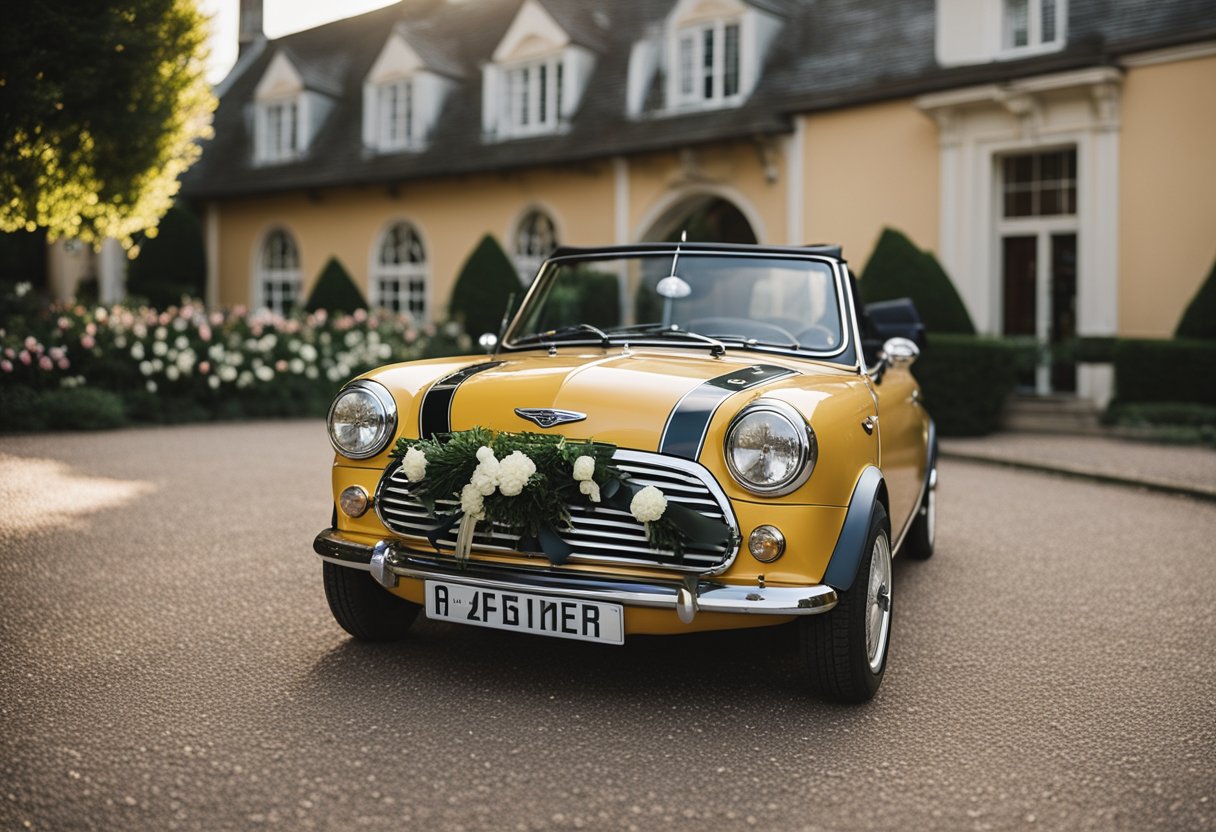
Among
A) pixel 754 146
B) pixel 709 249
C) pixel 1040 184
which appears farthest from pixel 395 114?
pixel 709 249

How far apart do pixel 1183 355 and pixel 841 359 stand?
922 cm

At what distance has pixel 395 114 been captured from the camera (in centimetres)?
2119

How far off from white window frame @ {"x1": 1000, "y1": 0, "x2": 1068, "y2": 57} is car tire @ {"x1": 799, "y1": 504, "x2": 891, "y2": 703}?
38.8 feet

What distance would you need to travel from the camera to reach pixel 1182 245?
12406 mm

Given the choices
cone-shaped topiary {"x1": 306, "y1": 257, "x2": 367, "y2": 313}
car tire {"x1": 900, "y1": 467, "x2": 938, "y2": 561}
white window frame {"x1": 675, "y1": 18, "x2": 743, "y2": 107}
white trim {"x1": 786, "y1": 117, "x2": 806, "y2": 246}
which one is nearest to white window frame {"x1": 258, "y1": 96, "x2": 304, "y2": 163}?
cone-shaped topiary {"x1": 306, "y1": 257, "x2": 367, "y2": 313}

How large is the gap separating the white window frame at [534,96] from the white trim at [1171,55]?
9.00 metres

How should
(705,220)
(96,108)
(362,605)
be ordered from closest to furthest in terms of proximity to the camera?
(362,605)
(96,108)
(705,220)

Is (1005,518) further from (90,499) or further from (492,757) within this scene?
(90,499)

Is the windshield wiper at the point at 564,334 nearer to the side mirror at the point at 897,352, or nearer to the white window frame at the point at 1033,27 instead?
the side mirror at the point at 897,352

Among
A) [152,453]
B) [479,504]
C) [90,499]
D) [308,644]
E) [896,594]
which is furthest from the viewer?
[152,453]

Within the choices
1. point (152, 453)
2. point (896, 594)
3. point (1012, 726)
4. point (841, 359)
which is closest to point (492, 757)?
point (1012, 726)

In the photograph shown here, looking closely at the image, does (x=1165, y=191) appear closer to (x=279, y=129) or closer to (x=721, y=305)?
(x=721, y=305)

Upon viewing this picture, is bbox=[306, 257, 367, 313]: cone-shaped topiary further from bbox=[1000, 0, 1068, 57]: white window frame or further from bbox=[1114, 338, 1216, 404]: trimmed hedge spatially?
bbox=[1114, 338, 1216, 404]: trimmed hedge

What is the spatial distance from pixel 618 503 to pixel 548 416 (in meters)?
0.38
